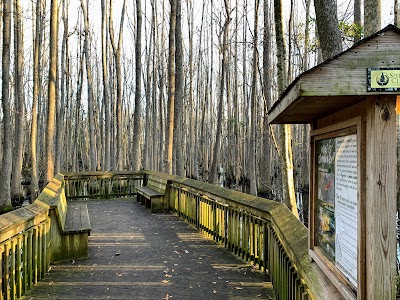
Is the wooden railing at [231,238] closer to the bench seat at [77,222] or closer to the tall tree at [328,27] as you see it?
the bench seat at [77,222]

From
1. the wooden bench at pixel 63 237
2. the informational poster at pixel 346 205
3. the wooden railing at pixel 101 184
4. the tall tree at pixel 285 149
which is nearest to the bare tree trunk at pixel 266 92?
the tall tree at pixel 285 149

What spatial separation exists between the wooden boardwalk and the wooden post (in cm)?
288

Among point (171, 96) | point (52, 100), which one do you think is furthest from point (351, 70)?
point (52, 100)

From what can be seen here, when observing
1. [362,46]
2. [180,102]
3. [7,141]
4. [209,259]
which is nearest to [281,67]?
[209,259]

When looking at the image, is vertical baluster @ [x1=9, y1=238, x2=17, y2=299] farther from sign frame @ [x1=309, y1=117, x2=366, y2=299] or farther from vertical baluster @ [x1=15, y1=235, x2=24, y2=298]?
sign frame @ [x1=309, y1=117, x2=366, y2=299]

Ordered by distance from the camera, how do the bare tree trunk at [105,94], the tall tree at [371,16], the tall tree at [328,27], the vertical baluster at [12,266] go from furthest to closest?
the bare tree trunk at [105,94]
the tall tree at [371,16]
the tall tree at [328,27]
the vertical baluster at [12,266]

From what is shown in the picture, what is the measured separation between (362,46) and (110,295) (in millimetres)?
4000

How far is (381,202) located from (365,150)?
0.87 ft

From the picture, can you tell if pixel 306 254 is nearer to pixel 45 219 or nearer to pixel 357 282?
pixel 357 282

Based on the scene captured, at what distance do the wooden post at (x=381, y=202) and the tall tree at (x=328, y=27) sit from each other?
4106mm

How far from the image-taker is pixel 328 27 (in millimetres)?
5680

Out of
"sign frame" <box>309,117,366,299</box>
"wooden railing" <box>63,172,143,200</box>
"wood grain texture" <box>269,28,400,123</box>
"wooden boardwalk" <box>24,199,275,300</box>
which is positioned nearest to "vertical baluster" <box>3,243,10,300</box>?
"wooden boardwalk" <box>24,199,275,300</box>

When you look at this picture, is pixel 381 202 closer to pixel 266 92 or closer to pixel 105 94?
pixel 266 92

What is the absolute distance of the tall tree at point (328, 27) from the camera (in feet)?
18.5
